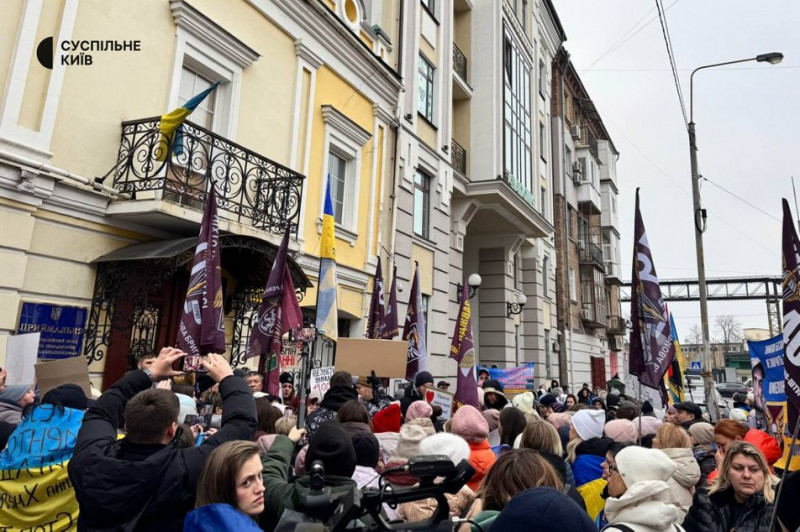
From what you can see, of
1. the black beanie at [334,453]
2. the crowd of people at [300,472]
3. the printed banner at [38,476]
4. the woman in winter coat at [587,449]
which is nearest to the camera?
the crowd of people at [300,472]

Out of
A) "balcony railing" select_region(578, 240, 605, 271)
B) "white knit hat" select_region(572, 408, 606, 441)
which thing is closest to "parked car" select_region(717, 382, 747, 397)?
"balcony railing" select_region(578, 240, 605, 271)

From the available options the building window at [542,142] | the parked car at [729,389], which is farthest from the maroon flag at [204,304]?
the parked car at [729,389]

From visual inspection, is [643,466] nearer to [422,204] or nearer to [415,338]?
[415,338]

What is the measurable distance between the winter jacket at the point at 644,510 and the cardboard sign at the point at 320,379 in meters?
4.46

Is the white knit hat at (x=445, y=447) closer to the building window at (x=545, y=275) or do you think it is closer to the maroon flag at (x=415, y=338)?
the maroon flag at (x=415, y=338)

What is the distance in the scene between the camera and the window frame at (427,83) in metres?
15.1

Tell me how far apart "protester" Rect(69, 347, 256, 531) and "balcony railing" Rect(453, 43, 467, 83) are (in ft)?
55.6

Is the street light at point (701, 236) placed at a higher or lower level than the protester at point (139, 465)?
higher

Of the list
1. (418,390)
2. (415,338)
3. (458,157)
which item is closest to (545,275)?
(458,157)

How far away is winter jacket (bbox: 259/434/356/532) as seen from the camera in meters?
2.42

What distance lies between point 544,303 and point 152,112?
63.7ft

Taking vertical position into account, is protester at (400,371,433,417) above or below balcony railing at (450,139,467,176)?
below

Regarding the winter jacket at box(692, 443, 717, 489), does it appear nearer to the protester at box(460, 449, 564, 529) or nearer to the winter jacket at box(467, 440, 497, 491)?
the winter jacket at box(467, 440, 497, 491)

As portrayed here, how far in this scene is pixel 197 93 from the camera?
28.9 ft
